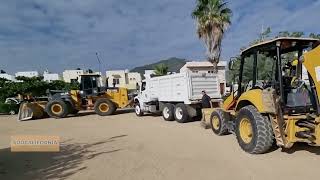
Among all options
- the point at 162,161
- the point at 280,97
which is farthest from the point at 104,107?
the point at 280,97

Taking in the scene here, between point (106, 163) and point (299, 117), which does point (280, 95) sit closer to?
point (299, 117)

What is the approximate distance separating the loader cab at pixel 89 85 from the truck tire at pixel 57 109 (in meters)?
1.82

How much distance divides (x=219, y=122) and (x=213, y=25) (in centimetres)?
1544

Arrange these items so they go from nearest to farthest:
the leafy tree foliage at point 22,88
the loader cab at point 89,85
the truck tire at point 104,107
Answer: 1. the truck tire at point 104,107
2. the loader cab at point 89,85
3. the leafy tree foliage at point 22,88

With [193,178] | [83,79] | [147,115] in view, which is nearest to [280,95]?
[193,178]

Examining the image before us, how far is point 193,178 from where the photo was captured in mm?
6875

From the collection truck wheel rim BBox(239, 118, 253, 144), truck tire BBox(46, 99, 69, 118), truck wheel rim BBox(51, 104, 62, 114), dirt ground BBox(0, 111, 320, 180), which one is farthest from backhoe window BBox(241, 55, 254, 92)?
truck wheel rim BBox(51, 104, 62, 114)

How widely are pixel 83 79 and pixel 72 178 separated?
58.4ft

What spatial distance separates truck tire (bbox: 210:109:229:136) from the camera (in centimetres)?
1147

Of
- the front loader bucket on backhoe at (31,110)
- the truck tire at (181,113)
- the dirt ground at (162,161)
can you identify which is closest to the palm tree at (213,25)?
the truck tire at (181,113)

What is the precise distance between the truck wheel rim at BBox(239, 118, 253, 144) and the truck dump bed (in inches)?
288

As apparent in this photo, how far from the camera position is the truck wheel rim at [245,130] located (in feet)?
29.9

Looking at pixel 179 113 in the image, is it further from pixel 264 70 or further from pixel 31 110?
pixel 31 110

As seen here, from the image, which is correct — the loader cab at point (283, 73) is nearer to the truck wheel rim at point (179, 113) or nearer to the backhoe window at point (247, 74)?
the backhoe window at point (247, 74)
